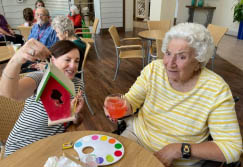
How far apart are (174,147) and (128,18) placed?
24.9ft

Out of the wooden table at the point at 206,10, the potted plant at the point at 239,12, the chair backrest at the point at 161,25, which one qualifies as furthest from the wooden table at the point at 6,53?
the wooden table at the point at 206,10

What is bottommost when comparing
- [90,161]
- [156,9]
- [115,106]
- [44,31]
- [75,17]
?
[90,161]

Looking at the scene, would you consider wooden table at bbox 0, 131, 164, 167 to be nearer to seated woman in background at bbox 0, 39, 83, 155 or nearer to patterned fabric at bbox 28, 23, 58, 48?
seated woman in background at bbox 0, 39, 83, 155

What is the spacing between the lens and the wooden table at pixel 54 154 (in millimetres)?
851

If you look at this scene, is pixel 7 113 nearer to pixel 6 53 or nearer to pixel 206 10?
pixel 6 53

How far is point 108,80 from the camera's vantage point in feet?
12.0

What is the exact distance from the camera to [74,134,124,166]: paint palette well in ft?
2.89

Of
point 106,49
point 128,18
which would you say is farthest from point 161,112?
point 128,18

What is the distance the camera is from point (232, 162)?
1.00 m

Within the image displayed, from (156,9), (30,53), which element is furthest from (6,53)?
(156,9)

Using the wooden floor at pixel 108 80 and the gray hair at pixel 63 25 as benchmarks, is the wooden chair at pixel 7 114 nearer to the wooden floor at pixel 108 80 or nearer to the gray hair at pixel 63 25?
the wooden floor at pixel 108 80

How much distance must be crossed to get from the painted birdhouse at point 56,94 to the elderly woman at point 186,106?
26cm

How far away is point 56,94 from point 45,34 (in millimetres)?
2403

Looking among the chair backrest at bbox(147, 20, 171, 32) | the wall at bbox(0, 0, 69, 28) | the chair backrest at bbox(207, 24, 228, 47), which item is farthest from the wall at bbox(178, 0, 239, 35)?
the wall at bbox(0, 0, 69, 28)
